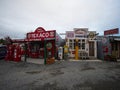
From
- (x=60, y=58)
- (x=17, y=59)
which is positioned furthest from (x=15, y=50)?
(x=60, y=58)

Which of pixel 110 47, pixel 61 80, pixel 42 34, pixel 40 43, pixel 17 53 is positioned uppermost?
pixel 42 34

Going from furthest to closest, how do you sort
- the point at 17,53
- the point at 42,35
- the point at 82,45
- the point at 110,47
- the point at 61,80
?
1. the point at 82,45
2. the point at 42,35
3. the point at 110,47
4. the point at 17,53
5. the point at 61,80

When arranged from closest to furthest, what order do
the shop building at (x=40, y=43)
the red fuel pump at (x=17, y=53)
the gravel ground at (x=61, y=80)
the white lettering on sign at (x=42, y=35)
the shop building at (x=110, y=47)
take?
1. the gravel ground at (x=61, y=80)
2. the red fuel pump at (x=17, y=53)
3. the shop building at (x=110, y=47)
4. the white lettering on sign at (x=42, y=35)
5. the shop building at (x=40, y=43)

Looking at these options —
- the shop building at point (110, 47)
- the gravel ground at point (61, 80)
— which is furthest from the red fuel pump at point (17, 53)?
the shop building at point (110, 47)

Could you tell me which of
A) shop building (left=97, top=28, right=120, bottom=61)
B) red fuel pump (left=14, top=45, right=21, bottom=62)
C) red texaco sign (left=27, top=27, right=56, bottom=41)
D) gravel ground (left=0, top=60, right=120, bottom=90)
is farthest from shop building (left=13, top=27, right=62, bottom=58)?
gravel ground (left=0, top=60, right=120, bottom=90)

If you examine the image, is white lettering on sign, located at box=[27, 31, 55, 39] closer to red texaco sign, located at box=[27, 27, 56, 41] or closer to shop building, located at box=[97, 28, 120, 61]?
red texaco sign, located at box=[27, 27, 56, 41]

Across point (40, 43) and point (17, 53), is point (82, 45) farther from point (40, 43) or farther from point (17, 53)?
point (17, 53)

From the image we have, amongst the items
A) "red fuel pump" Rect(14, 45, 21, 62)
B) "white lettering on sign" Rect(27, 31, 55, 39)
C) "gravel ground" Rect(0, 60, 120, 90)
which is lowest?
"gravel ground" Rect(0, 60, 120, 90)

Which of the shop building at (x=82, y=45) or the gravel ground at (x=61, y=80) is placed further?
the shop building at (x=82, y=45)

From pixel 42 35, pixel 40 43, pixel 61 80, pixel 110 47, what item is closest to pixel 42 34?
pixel 42 35

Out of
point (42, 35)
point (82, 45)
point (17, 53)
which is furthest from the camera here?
point (82, 45)

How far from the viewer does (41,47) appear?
58.0 feet

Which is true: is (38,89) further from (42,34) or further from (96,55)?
(96,55)

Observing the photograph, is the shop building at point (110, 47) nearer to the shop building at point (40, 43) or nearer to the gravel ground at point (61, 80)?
the shop building at point (40, 43)
